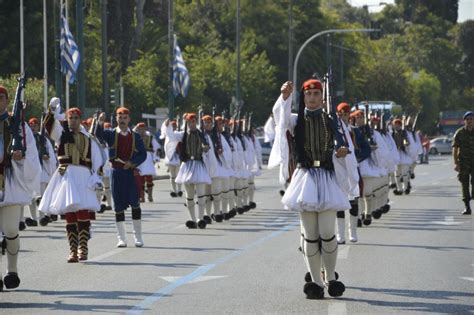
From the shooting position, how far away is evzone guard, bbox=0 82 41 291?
14.1m

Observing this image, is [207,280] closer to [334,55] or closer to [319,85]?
[319,85]

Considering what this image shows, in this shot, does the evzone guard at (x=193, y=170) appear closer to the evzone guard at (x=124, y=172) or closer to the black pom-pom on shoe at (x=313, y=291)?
the evzone guard at (x=124, y=172)

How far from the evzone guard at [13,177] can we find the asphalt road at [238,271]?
1.23 feet

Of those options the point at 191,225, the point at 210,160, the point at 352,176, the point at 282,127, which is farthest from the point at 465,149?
the point at 282,127

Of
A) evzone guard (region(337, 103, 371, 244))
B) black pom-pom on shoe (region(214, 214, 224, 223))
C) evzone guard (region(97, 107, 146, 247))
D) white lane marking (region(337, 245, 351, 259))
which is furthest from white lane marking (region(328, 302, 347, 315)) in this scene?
black pom-pom on shoe (region(214, 214, 224, 223))

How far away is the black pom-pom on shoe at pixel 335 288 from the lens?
13.4 meters

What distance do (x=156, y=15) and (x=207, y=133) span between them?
2422 inches

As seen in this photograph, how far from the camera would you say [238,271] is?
52.8 ft

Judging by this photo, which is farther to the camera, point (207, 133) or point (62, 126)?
point (207, 133)

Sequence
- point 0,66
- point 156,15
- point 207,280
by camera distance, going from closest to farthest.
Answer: point 207,280, point 0,66, point 156,15

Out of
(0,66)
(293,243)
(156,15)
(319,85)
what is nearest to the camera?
(319,85)

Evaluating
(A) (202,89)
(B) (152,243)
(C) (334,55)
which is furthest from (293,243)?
(C) (334,55)

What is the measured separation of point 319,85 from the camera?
1360 centimetres

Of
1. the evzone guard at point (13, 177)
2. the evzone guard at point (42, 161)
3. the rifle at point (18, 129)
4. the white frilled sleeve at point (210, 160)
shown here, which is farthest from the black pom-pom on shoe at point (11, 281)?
the white frilled sleeve at point (210, 160)
